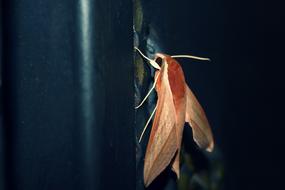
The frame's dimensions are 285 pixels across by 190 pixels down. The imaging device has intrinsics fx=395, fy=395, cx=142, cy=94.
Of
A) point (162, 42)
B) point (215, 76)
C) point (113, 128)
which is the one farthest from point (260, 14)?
point (113, 128)

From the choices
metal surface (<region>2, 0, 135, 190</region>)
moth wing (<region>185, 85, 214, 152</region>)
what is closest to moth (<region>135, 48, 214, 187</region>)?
moth wing (<region>185, 85, 214, 152</region>)

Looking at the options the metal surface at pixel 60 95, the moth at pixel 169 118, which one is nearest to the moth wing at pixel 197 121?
the moth at pixel 169 118

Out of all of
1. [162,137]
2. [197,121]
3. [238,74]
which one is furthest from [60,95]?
[238,74]

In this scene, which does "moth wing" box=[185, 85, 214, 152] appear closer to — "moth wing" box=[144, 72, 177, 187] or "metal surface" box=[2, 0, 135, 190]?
"moth wing" box=[144, 72, 177, 187]

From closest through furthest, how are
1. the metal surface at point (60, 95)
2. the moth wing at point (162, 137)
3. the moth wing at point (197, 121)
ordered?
the metal surface at point (60, 95) < the moth wing at point (162, 137) < the moth wing at point (197, 121)

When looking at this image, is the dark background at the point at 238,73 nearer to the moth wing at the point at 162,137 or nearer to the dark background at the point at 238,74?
the dark background at the point at 238,74

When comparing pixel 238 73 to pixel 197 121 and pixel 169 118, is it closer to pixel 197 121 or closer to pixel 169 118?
pixel 197 121

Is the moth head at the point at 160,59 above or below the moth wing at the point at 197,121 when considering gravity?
above
